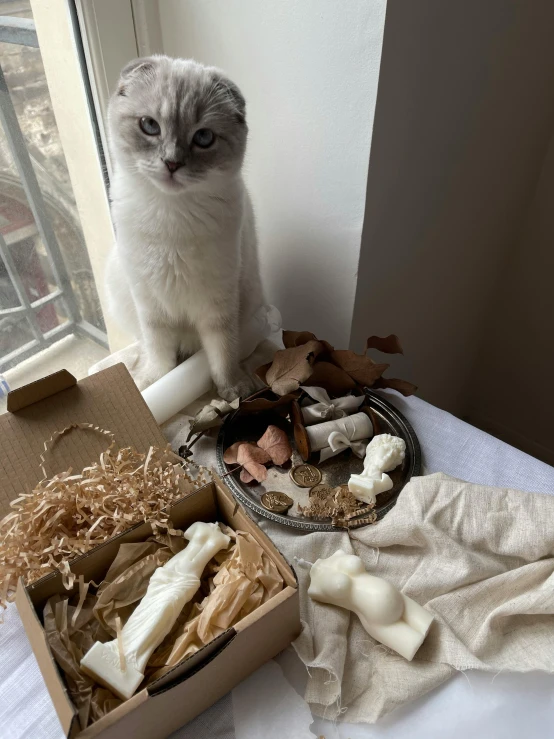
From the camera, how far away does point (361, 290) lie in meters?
1.02

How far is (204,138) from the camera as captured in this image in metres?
0.74

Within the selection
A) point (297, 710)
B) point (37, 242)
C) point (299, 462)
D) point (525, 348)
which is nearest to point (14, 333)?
point (37, 242)

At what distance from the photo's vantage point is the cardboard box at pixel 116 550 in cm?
45

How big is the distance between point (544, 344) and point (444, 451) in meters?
0.90

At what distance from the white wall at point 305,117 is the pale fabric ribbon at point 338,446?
13.3 inches

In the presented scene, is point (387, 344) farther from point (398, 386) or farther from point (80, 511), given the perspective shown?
point (80, 511)

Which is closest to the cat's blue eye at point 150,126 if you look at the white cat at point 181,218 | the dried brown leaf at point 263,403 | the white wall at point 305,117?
the white cat at point 181,218

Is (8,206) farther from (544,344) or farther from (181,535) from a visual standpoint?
(544,344)

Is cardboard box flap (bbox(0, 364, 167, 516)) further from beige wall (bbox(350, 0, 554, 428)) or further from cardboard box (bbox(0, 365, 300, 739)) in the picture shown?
beige wall (bbox(350, 0, 554, 428))

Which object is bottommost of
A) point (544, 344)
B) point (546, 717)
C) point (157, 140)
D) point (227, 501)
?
point (544, 344)

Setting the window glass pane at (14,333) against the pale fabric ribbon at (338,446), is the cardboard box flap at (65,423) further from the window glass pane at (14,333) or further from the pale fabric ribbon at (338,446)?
the window glass pane at (14,333)

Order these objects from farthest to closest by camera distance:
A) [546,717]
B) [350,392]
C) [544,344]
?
[544,344] → [350,392] → [546,717]

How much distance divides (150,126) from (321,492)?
0.53 m

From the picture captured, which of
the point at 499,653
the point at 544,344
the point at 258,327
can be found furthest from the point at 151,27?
the point at 544,344
